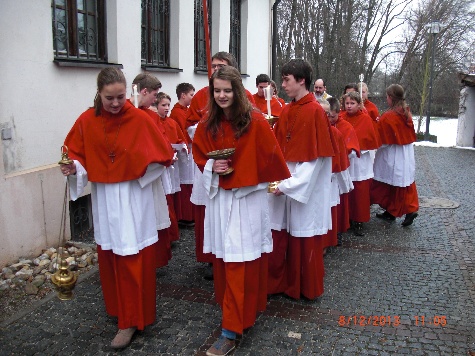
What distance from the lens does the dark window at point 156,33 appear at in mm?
8234

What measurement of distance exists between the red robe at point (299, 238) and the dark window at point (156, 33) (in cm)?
456

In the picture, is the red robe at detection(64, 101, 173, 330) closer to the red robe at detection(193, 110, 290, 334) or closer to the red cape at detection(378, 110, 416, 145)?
the red robe at detection(193, 110, 290, 334)

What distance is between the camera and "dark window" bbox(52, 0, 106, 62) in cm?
613

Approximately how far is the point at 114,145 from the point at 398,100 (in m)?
5.01

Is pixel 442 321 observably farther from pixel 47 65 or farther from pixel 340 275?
pixel 47 65

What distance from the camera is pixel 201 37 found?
10.0 m

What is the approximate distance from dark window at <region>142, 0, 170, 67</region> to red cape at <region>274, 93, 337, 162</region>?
179 inches

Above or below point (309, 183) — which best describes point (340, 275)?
below

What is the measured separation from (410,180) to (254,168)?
4.54 metres

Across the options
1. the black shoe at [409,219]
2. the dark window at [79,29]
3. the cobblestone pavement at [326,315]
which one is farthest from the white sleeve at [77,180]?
the black shoe at [409,219]

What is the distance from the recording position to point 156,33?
8578 mm

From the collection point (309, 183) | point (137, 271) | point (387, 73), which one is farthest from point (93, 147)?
point (387, 73)

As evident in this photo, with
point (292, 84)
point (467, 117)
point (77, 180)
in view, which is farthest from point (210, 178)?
point (467, 117)
